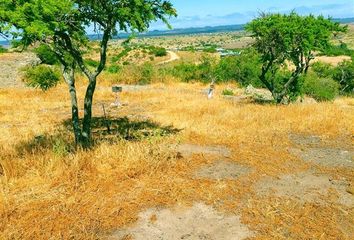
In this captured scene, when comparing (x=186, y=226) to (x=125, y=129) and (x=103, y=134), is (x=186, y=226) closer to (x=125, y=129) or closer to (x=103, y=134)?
(x=103, y=134)

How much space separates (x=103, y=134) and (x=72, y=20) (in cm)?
465

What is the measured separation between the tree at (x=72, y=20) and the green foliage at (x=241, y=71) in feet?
66.8

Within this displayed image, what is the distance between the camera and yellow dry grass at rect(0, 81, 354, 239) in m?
6.70

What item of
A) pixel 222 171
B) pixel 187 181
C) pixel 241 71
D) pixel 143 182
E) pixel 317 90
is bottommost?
pixel 317 90

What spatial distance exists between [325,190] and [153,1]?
5789 mm

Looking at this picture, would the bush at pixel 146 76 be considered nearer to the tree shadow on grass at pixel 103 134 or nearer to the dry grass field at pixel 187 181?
the tree shadow on grass at pixel 103 134

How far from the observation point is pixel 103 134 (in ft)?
42.3

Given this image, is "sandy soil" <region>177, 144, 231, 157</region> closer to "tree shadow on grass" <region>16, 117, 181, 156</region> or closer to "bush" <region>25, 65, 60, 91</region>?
"tree shadow on grass" <region>16, 117, 181, 156</region>

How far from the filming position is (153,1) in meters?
9.56

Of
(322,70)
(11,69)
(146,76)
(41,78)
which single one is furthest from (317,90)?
(11,69)

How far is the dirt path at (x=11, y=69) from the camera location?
90.1 ft

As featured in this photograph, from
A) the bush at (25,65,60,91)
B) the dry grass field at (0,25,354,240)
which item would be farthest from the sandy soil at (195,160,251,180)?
the bush at (25,65,60,91)

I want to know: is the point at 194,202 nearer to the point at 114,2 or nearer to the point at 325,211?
the point at 325,211

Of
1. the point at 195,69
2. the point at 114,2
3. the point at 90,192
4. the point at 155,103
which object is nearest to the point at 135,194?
the point at 90,192
